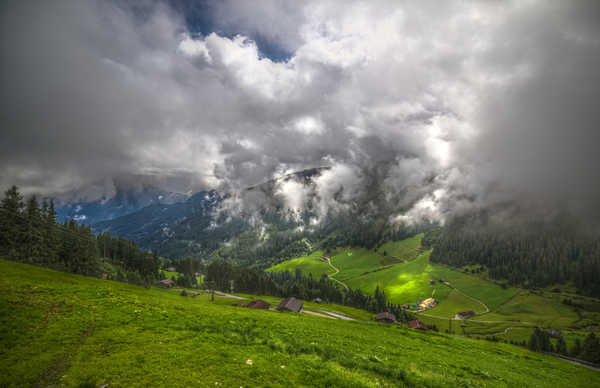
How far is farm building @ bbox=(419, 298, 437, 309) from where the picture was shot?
590ft

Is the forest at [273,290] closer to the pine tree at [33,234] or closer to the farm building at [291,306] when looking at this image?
the farm building at [291,306]

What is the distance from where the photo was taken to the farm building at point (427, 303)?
180 metres

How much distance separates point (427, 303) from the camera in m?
183

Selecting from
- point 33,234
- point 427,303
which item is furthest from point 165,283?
point 427,303

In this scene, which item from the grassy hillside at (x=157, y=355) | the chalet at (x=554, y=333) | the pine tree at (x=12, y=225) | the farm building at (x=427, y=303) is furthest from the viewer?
the farm building at (x=427, y=303)

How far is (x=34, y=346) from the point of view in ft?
43.9

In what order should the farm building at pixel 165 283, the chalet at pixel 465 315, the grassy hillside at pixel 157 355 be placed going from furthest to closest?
the chalet at pixel 465 315 → the farm building at pixel 165 283 → the grassy hillside at pixel 157 355

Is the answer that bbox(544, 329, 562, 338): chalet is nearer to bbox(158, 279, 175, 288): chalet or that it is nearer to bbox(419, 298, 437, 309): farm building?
bbox(419, 298, 437, 309): farm building

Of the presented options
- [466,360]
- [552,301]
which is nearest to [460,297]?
[552,301]

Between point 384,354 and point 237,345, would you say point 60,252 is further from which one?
point 384,354

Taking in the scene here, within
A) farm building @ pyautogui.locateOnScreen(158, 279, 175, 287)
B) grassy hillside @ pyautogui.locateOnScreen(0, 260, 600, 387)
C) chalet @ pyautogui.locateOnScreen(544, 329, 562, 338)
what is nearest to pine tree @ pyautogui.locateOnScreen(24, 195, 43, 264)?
grassy hillside @ pyautogui.locateOnScreen(0, 260, 600, 387)

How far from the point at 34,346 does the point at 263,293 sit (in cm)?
14365

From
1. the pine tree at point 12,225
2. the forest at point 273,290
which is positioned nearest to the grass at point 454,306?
the forest at point 273,290

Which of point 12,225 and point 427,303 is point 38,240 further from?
point 427,303
